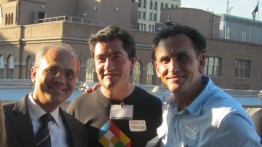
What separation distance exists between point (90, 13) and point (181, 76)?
5385 centimetres

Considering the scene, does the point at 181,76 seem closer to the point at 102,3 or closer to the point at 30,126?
the point at 30,126

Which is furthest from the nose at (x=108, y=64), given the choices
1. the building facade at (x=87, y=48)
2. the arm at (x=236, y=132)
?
the building facade at (x=87, y=48)

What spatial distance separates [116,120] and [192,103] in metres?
1.14

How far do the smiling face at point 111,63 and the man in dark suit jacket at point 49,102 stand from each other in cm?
41

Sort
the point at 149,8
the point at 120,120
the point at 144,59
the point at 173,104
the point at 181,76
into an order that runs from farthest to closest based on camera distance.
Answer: the point at 149,8 < the point at 144,59 < the point at 120,120 < the point at 173,104 < the point at 181,76

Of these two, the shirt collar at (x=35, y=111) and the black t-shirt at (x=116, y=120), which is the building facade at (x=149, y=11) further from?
the shirt collar at (x=35, y=111)

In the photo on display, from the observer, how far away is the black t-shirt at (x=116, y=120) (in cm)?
384

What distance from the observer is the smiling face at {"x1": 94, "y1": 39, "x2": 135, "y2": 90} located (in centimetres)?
384

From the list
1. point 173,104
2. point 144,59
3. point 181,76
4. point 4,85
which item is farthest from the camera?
point 144,59

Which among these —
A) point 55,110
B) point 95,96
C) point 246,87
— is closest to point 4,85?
point 95,96

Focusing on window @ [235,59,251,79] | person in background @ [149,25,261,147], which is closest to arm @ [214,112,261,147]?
person in background @ [149,25,261,147]

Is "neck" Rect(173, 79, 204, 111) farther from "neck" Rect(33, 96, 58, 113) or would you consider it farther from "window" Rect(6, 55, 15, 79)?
"window" Rect(6, 55, 15, 79)

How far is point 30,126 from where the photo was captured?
3152mm

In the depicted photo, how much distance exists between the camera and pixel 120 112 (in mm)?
3871
